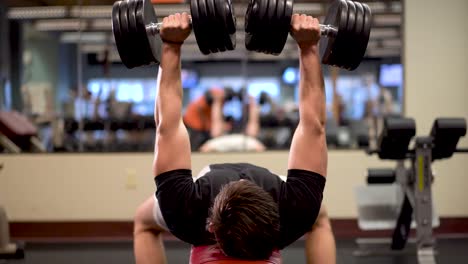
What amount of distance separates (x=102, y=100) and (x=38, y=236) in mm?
1843

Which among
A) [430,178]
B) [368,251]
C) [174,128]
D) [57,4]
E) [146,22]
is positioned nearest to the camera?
[174,128]

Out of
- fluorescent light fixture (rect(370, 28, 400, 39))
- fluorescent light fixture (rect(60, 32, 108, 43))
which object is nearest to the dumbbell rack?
fluorescent light fixture (rect(370, 28, 400, 39))

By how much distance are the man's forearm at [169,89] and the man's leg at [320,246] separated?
1.88 feet

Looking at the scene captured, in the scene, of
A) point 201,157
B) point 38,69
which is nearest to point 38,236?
point 201,157

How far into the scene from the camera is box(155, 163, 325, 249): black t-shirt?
1526mm

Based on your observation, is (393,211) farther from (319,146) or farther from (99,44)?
(99,44)

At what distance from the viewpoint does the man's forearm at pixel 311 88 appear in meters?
1.68

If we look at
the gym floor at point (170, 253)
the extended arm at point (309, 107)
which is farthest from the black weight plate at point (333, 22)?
the gym floor at point (170, 253)

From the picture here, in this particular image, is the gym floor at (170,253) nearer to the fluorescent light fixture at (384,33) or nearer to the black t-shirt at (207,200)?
the black t-shirt at (207,200)

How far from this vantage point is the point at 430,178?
2930mm

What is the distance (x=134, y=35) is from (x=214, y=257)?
76 centimetres

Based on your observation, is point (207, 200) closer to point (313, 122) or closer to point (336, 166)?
point (313, 122)

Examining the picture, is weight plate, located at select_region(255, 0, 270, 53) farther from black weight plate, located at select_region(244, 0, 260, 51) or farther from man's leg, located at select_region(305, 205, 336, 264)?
man's leg, located at select_region(305, 205, 336, 264)

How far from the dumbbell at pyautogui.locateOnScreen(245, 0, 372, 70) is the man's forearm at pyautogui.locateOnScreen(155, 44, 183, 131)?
0.85 feet
